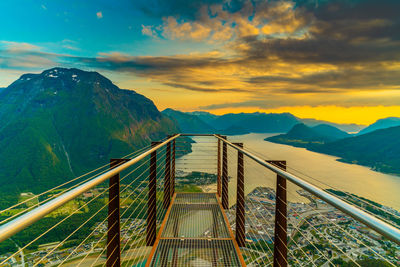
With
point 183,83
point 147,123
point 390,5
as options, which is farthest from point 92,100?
point 390,5

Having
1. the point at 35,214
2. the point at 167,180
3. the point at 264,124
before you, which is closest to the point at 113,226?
the point at 35,214

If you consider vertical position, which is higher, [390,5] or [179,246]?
[390,5]

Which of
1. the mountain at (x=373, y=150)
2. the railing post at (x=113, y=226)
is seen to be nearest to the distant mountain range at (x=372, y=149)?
the mountain at (x=373, y=150)

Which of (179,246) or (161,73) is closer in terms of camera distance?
(179,246)

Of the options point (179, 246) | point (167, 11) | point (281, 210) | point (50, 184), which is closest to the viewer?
point (281, 210)

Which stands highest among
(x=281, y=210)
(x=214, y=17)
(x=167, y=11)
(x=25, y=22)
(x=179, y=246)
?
(x=25, y=22)

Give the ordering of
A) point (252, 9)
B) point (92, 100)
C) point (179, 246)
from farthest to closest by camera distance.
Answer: point (92, 100)
point (252, 9)
point (179, 246)

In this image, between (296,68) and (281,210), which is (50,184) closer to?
(296,68)
